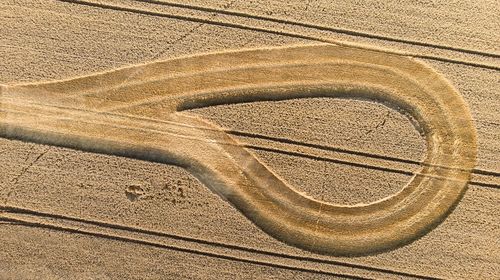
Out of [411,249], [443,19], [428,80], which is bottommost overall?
[411,249]

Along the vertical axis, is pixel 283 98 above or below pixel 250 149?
above

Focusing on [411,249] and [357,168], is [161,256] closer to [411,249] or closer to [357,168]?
[357,168]

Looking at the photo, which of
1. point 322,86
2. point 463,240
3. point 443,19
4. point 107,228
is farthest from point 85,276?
point 443,19

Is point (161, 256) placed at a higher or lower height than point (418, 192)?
lower
